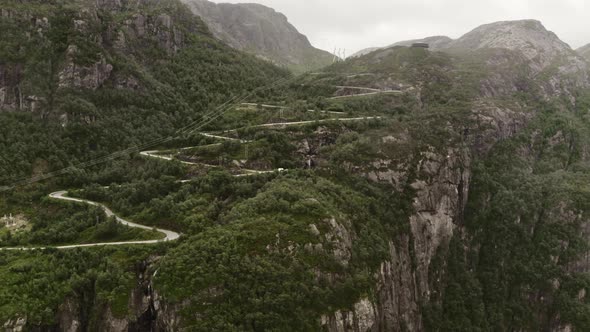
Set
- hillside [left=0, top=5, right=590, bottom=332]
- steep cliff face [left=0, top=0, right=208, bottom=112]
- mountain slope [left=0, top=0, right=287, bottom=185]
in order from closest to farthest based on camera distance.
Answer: hillside [left=0, top=5, right=590, bottom=332] → mountain slope [left=0, top=0, right=287, bottom=185] → steep cliff face [left=0, top=0, right=208, bottom=112]

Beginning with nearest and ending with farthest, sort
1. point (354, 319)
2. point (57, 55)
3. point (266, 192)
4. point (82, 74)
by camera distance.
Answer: point (354, 319) → point (266, 192) → point (82, 74) → point (57, 55)

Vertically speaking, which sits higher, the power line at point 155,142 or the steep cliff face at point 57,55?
the steep cliff face at point 57,55

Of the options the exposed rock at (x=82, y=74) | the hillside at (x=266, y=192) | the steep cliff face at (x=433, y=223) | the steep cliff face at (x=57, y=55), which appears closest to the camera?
the hillside at (x=266, y=192)

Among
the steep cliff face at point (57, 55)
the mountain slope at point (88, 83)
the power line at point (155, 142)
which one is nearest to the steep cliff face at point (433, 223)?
the power line at point (155, 142)

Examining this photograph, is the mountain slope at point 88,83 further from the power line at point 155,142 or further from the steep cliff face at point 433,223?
the steep cliff face at point 433,223

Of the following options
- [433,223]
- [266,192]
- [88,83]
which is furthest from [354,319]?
[88,83]

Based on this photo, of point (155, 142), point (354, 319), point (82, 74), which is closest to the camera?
point (354, 319)

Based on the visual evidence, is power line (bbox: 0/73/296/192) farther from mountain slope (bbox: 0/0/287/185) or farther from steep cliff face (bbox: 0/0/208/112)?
steep cliff face (bbox: 0/0/208/112)

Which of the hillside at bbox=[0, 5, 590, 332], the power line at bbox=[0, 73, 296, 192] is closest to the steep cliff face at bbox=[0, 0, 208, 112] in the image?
the hillside at bbox=[0, 5, 590, 332]

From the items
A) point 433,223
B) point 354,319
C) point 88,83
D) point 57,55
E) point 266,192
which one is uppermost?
point 57,55

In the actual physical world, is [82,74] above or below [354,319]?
above

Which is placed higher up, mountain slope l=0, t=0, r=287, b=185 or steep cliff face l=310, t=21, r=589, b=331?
mountain slope l=0, t=0, r=287, b=185

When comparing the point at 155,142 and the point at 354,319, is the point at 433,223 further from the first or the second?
the point at 155,142
